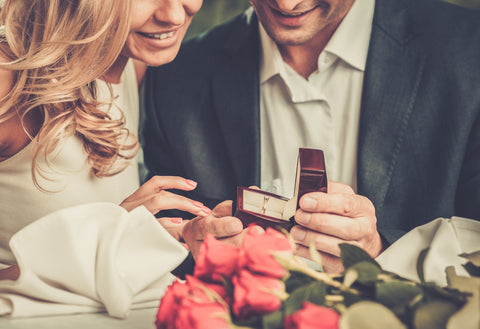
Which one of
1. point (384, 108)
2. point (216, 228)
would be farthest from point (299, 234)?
point (384, 108)

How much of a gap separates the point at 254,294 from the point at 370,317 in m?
0.10

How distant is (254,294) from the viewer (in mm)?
450

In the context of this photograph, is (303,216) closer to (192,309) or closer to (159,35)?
(192,309)

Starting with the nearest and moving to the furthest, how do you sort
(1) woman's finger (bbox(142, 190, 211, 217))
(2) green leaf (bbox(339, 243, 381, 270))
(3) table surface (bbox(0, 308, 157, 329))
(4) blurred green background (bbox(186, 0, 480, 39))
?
(2) green leaf (bbox(339, 243, 381, 270))
(3) table surface (bbox(0, 308, 157, 329))
(1) woman's finger (bbox(142, 190, 211, 217))
(4) blurred green background (bbox(186, 0, 480, 39))

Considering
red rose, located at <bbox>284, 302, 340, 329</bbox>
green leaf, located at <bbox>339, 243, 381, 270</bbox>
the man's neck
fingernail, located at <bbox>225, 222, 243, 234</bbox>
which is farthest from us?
the man's neck

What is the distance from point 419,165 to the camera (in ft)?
4.53

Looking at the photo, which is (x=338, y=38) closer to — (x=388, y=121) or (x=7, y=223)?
(x=388, y=121)

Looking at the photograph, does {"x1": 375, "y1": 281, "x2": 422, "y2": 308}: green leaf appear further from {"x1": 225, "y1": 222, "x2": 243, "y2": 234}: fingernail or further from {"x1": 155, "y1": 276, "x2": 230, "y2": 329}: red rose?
{"x1": 225, "y1": 222, "x2": 243, "y2": 234}: fingernail

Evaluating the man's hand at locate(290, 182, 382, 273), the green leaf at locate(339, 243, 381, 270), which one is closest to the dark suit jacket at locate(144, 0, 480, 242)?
the man's hand at locate(290, 182, 382, 273)

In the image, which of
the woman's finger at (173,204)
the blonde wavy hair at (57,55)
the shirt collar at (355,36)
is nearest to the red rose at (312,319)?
the woman's finger at (173,204)

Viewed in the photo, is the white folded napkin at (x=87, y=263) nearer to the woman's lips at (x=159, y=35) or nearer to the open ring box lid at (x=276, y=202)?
the open ring box lid at (x=276, y=202)

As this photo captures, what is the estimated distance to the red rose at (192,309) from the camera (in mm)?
443

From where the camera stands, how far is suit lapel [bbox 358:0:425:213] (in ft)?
4.48

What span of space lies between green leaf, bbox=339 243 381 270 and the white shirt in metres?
0.98
